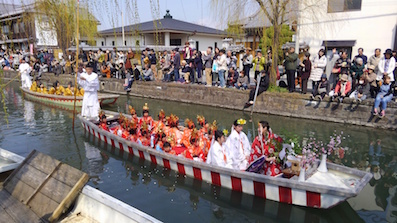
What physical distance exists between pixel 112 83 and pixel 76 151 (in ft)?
34.8

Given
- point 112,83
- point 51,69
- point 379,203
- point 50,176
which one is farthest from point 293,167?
point 51,69

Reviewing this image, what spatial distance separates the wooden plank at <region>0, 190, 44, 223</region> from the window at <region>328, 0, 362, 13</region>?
15.2 metres

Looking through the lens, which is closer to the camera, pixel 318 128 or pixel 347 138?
pixel 347 138

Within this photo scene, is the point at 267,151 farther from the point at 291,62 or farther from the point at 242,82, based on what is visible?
the point at 242,82

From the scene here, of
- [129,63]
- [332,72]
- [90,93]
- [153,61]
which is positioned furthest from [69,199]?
[129,63]

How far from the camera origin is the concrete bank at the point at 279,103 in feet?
34.8

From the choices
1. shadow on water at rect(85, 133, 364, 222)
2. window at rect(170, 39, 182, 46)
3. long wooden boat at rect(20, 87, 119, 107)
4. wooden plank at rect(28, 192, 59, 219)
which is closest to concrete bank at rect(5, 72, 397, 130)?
long wooden boat at rect(20, 87, 119, 107)

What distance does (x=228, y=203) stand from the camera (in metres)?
6.09

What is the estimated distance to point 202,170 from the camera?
659 centimetres

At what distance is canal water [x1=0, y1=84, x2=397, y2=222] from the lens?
565 cm

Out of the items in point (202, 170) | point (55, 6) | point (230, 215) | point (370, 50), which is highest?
point (55, 6)

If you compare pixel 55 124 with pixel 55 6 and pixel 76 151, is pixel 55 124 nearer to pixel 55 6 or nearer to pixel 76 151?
pixel 76 151

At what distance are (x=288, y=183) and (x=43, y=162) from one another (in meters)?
4.06

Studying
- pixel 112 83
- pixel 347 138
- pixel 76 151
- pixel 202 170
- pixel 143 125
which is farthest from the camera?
pixel 112 83
